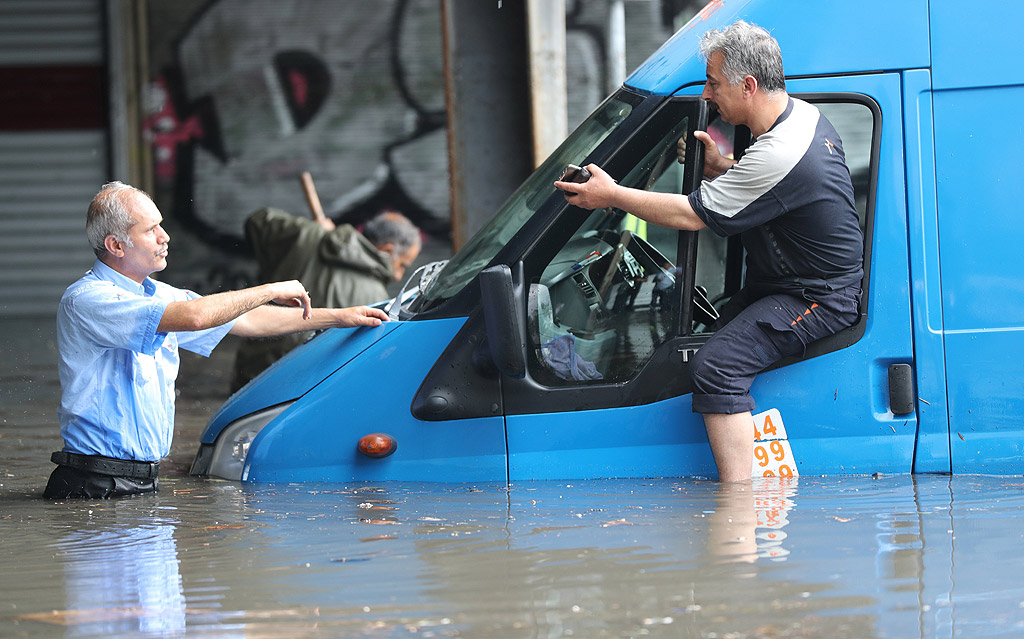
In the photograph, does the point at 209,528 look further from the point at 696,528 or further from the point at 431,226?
the point at 431,226

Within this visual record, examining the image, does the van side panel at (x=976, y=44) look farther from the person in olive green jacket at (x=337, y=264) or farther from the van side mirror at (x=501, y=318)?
the person in olive green jacket at (x=337, y=264)

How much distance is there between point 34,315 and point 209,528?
13.1 metres

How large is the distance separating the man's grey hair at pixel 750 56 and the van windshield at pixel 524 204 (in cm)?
40

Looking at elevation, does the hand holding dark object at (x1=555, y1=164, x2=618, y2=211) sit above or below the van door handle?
above

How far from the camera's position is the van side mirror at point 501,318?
3910 mm

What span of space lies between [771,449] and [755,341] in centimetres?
41

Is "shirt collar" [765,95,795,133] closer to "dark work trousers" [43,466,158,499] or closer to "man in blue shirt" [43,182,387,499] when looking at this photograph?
"man in blue shirt" [43,182,387,499]

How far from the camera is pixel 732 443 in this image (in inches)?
157

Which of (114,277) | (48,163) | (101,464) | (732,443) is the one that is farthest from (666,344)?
(48,163)

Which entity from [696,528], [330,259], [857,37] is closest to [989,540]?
[696,528]

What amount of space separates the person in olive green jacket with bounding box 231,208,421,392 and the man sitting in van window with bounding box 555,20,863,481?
3.67 meters

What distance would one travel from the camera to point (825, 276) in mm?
3996

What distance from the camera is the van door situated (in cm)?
405

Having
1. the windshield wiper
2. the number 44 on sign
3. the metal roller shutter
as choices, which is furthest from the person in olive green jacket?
the metal roller shutter
